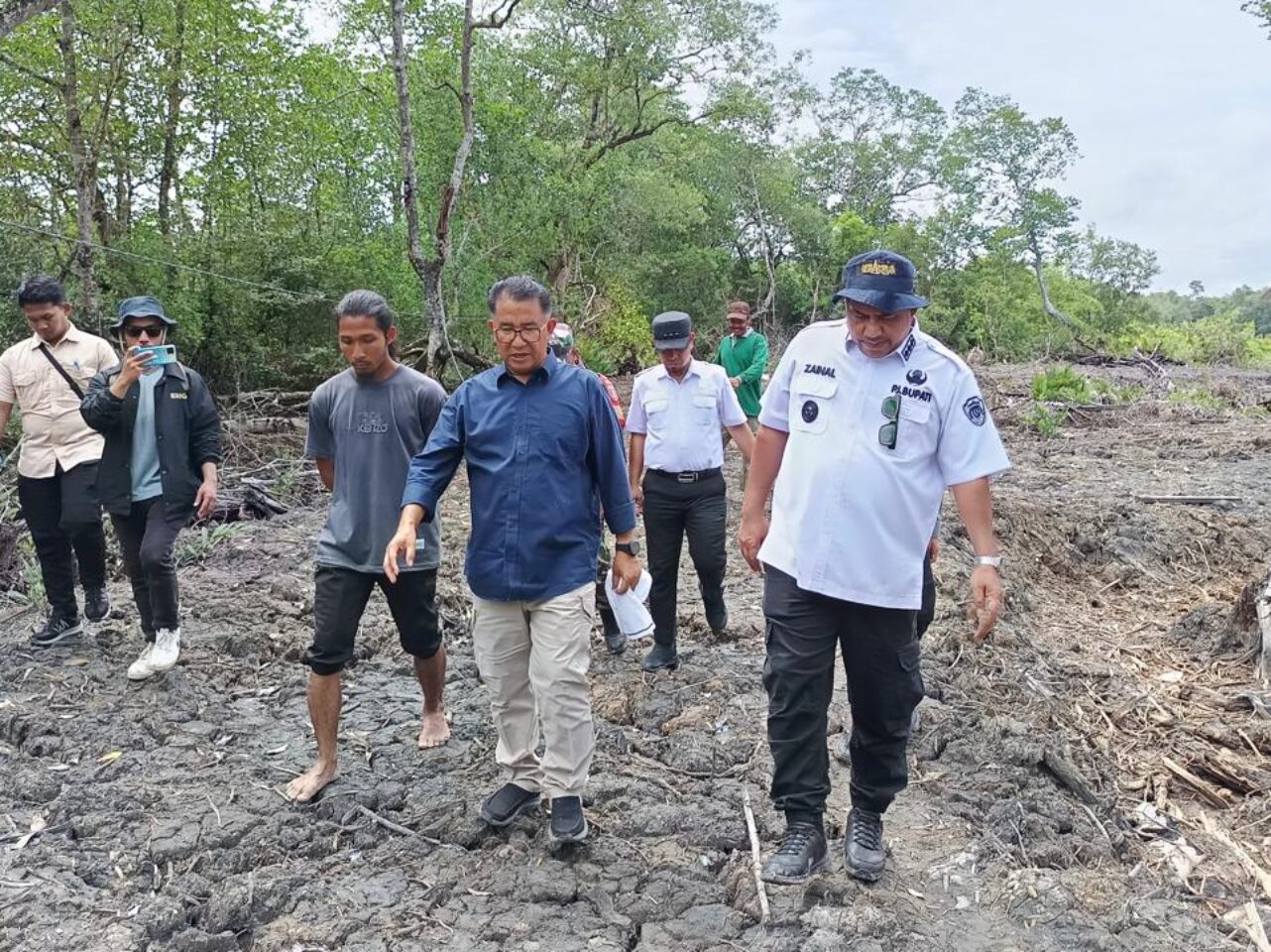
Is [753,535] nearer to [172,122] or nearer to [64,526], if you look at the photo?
[64,526]

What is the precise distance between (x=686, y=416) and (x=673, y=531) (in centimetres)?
62

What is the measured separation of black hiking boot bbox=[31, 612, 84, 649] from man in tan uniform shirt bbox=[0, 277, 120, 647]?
0.03m

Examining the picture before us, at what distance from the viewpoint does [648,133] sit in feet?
74.3

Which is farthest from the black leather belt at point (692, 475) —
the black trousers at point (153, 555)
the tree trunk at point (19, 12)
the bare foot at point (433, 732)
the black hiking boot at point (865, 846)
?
the tree trunk at point (19, 12)

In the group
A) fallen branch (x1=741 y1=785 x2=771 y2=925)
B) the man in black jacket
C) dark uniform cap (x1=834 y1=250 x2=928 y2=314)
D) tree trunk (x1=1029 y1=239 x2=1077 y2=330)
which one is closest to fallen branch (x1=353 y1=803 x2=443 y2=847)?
fallen branch (x1=741 y1=785 x2=771 y2=925)

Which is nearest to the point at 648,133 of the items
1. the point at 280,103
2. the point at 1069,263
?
the point at 280,103

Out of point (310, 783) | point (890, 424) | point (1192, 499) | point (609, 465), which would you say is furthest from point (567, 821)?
point (1192, 499)

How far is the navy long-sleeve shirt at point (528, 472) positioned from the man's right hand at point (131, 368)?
1.67 meters

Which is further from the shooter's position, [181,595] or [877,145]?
[877,145]

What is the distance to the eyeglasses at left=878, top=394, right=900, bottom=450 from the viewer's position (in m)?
2.94

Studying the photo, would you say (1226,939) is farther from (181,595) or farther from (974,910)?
(181,595)

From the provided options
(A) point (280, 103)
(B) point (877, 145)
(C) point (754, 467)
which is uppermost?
(B) point (877, 145)

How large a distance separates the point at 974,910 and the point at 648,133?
70.9 ft

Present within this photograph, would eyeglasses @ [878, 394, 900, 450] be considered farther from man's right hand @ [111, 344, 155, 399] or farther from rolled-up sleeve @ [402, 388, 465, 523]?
man's right hand @ [111, 344, 155, 399]
